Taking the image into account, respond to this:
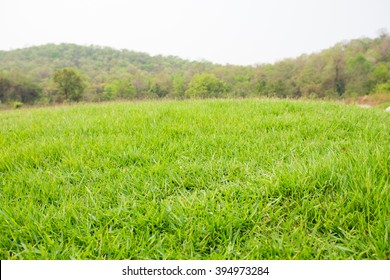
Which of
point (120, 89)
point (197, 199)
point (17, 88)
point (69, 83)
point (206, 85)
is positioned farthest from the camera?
point (120, 89)

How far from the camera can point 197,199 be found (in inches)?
62.6

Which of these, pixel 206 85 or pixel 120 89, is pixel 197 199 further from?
pixel 120 89

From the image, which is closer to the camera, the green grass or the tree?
the green grass

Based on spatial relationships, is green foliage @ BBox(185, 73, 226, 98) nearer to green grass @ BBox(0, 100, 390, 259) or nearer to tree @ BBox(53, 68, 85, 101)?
tree @ BBox(53, 68, 85, 101)

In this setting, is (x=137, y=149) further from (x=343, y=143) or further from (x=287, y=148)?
(x=343, y=143)

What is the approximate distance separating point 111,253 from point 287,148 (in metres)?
1.88

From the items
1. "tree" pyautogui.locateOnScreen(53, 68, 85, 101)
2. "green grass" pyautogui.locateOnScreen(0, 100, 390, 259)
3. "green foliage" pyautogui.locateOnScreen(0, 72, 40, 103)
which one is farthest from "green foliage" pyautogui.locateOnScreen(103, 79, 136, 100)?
"green grass" pyautogui.locateOnScreen(0, 100, 390, 259)

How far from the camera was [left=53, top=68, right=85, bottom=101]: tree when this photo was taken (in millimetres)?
45844

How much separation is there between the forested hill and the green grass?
3690 centimetres

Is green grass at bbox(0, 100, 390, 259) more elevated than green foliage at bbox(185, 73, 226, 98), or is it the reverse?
green foliage at bbox(185, 73, 226, 98)

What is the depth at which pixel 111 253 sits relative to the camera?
126cm

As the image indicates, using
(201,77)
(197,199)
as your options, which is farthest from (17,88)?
(197,199)

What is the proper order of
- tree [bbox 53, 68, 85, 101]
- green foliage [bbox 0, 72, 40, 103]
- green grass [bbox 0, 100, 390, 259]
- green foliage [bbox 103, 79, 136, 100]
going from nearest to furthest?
green grass [bbox 0, 100, 390, 259]
tree [bbox 53, 68, 85, 101]
green foliage [bbox 0, 72, 40, 103]
green foliage [bbox 103, 79, 136, 100]

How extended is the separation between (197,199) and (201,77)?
55415 millimetres
